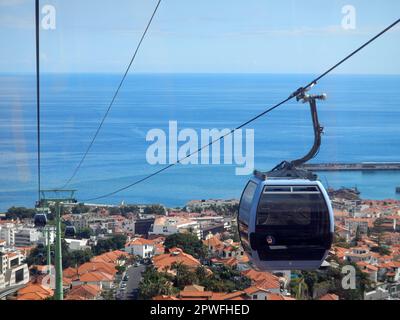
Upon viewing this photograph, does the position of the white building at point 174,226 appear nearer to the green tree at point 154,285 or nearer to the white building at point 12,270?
the white building at point 12,270

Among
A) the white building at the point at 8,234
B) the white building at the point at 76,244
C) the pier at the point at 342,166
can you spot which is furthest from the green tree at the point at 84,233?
the pier at the point at 342,166

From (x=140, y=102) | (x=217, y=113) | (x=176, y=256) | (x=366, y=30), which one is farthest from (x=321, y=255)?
(x=140, y=102)

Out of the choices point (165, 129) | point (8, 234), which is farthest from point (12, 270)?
point (165, 129)

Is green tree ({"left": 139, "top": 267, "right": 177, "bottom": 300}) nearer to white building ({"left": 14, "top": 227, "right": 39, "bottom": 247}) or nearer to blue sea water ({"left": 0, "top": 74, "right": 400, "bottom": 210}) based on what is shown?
white building ({"left": 14, "top": 227, "right": 39, "bottom": 247})

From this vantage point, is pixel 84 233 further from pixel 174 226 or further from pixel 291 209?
pixel 291 209

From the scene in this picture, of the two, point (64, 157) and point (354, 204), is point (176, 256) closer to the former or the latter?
point (354, 204)

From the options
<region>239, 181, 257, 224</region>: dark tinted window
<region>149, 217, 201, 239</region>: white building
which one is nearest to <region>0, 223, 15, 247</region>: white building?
<region>149, 217, 201, 239</region>: white building
